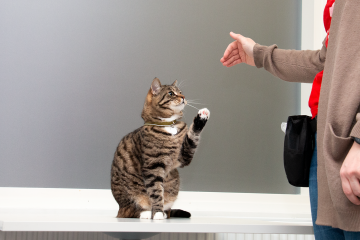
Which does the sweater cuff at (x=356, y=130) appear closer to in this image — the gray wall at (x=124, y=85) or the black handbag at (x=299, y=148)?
the black handbag at (x=299, y=148)

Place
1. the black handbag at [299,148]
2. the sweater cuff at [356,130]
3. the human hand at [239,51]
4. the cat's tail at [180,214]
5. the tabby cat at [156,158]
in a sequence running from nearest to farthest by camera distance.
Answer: the sweater cuff at [356,130]
the black handbag at [299,148]
the human hand at [239,51]
the tabby cat at [156,158]
the cat's tail at [180,214]

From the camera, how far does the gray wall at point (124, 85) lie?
160 cm

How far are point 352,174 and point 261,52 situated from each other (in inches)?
20.5

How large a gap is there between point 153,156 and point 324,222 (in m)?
0.65

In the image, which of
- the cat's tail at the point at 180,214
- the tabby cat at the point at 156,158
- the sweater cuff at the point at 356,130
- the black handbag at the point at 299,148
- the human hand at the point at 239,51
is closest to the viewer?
the sweater cuff at the point at 356,130

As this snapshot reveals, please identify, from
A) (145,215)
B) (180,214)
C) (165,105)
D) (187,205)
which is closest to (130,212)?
(145,215)

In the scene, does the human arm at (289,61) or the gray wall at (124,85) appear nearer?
the human arm at (289,61)

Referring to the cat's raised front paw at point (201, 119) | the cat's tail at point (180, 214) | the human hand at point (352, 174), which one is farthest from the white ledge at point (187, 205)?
the human hand at point (352, 174)

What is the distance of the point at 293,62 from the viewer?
892 millimetres

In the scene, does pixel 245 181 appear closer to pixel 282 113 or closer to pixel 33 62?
pixel 282 113

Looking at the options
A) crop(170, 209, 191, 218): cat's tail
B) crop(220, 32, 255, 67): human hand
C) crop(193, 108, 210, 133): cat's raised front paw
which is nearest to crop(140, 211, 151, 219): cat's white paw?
crop(170, 209, 191, 218): cat's tail

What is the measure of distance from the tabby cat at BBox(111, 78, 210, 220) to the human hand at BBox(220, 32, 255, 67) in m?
0.21

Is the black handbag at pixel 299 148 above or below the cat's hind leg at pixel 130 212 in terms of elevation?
above

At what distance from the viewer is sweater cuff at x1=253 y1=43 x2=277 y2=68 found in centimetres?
93
